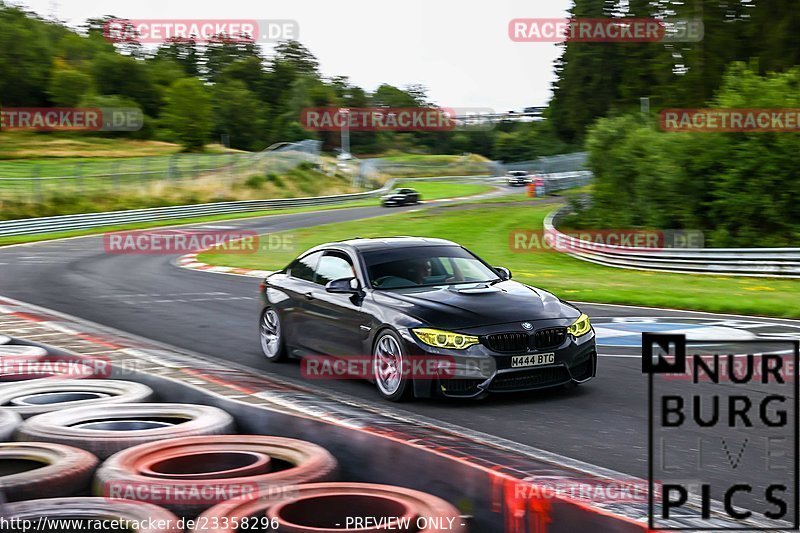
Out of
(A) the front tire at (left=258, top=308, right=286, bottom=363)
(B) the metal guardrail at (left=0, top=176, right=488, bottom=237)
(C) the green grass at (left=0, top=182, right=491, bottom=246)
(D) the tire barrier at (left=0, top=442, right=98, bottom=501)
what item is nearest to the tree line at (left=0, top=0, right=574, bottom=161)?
(C) the green grass at (left=0, top=182, right=491, bottom=246)

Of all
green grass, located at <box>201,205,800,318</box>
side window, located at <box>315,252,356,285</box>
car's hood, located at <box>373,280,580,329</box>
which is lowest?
green grass, located at <box>201,205,800,318</box>

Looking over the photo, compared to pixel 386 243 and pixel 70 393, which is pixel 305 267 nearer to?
pixel 386 243

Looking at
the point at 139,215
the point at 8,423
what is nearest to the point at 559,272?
the point at 8,423

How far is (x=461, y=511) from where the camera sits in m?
4.38

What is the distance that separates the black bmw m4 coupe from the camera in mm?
8492

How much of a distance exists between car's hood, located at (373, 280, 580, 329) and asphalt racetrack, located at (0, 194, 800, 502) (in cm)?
73

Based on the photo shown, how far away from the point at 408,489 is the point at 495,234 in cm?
3726

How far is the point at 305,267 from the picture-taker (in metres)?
10.9

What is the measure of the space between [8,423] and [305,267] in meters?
5.05

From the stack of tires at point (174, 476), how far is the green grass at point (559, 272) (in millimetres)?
11535

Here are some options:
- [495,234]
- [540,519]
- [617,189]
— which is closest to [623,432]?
[540,519]

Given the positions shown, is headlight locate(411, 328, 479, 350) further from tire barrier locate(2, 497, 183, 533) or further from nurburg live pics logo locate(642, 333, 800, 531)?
tire barrier locate(2, 497, 183, 533)

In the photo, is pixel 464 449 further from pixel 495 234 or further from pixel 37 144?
pixel 37 144

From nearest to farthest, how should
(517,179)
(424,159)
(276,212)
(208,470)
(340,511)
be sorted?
(340,511) < (208,470) < (276,212) < (517,179) < (424,159)
